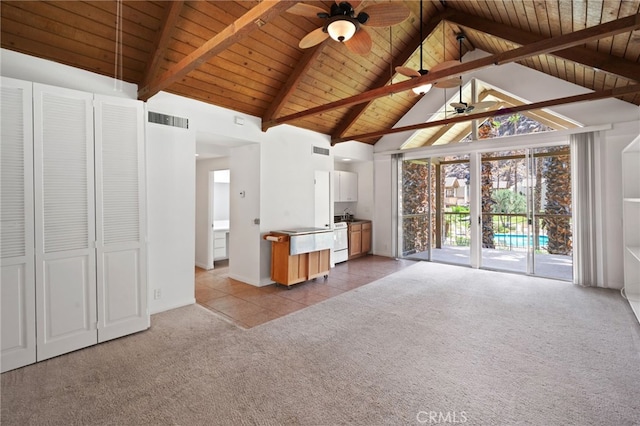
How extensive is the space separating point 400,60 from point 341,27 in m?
3.65

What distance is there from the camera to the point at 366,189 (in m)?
7.77

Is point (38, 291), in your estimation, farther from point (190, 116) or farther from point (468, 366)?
point (468, 366)

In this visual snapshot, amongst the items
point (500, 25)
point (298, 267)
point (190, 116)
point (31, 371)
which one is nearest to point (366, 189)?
point (298, 267)

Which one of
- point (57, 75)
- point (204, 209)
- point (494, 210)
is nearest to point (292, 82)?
point (57, 75)

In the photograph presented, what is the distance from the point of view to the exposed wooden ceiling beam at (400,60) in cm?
505

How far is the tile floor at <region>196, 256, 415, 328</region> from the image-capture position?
3.81 m

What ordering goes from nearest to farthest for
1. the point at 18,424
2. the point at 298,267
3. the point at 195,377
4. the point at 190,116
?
the point at 18,424, the point at 195,377, the point at 190,116, the point at 298,267

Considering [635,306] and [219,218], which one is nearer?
[635,306]

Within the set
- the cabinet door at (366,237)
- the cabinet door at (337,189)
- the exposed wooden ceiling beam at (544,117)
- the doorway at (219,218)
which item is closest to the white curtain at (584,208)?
the exposed wooden ceiling beam at (544,117)

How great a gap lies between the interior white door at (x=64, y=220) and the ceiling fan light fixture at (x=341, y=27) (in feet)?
7.80

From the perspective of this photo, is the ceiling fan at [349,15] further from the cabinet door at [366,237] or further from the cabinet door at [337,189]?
the cabinet door at [366,237]

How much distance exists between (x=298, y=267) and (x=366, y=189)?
11.8ft

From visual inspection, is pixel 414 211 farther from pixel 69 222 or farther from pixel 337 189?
pixel 69 222

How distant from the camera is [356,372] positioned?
2.46m
